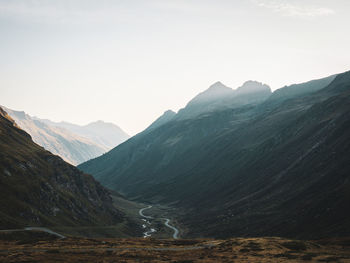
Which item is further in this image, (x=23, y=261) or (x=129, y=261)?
(x=129, y=261)

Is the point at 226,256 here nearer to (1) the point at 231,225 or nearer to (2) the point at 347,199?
(2) the point at 347,199

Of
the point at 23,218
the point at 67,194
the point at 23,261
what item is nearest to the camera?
the point at 23,261

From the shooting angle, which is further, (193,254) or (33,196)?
(33,196)

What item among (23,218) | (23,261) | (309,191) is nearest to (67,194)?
(23,218)

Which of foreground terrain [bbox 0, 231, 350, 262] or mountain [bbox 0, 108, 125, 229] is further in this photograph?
mountain [bbox 0, 108, 125, 229]

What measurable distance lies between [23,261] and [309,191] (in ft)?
545

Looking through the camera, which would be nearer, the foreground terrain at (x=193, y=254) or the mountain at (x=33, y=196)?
the foreground terrain at (x=193, y=254)

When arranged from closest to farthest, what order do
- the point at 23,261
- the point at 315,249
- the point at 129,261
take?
the point at 23,261 → the point at 129,261 → the point at 315,249

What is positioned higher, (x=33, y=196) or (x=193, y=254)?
(x=33, y=196)

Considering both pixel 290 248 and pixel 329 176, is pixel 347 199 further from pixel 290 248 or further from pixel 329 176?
pixel 290 248

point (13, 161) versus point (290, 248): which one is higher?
point (13, 161)

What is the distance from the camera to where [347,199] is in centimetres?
14750

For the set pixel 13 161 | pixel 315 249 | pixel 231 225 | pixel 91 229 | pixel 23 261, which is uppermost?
pixel 13 161

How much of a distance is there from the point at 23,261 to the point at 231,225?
150545 millimetres
